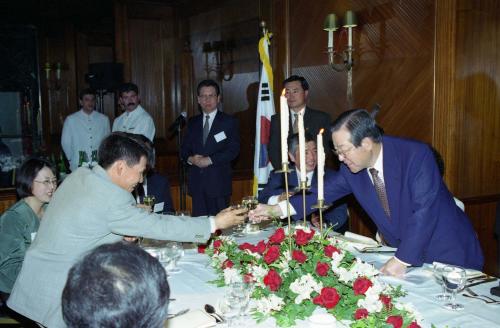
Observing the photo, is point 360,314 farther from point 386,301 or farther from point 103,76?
point 103,76

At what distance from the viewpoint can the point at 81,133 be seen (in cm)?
682

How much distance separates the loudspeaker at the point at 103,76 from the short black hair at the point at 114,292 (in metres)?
7.09

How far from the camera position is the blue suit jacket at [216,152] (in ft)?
16.6

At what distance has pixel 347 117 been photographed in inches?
97.7

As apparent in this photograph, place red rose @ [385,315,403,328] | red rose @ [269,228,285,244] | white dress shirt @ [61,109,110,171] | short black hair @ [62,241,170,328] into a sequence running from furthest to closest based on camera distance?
white dress shirt @ [61,109,110,171], red rose @ [269,228,285,244], red rose @ [385,315,403,328], short black hair @ [62,241,170,328]

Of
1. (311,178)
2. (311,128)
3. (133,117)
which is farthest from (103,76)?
(311,178)

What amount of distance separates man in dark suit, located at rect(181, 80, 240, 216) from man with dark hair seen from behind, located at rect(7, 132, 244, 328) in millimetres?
2594

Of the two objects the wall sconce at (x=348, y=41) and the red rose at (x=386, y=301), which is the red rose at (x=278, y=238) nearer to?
the red rose at (x=386, y=301)

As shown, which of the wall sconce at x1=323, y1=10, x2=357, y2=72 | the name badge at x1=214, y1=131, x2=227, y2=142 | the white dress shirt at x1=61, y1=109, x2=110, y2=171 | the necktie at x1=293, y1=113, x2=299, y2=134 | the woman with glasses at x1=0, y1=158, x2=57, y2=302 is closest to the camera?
the woman with glasses at x1=0, y1=158, x2=57, y2=302

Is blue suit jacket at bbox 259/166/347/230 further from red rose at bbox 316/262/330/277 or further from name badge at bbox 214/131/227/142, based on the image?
red rose at bbox 316/262/330/277

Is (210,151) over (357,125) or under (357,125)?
under

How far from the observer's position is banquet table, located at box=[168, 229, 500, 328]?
1.82 metres

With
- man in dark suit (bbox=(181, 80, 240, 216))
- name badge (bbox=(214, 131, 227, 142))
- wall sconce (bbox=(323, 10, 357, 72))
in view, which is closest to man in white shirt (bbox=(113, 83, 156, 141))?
man in dark suit (bbox=(181, 80, 240, 216))

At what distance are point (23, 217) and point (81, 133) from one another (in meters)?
4.12
